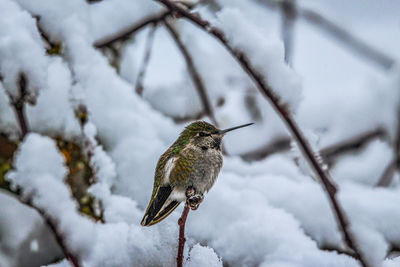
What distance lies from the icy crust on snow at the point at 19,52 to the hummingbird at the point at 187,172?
0.73 feet

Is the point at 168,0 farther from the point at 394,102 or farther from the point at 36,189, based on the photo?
the point at 394,102

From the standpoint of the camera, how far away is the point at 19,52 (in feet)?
1.97

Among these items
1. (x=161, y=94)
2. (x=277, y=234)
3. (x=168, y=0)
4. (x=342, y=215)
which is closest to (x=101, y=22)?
(x=161, y=94)

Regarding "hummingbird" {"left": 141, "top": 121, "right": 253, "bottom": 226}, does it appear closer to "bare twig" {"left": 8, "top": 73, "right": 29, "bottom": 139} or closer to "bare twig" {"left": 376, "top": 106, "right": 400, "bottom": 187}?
"bare twig" {"left": 8, "top": 73, "right": 29, "bottom": 139}

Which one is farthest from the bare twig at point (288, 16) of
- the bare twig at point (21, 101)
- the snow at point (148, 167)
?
the bare twig at point (21, 101)

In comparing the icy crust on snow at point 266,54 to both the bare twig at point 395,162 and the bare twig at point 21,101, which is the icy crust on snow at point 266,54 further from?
the bare twig at point 395,162

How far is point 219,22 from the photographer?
66cm

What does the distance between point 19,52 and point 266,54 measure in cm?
36

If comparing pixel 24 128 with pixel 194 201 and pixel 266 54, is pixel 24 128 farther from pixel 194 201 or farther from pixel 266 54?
Answer: pixel 266 54

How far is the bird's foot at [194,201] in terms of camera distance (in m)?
0.58

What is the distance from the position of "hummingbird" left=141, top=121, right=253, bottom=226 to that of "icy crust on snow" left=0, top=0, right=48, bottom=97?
0.22 metres

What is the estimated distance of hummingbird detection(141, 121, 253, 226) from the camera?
601mm

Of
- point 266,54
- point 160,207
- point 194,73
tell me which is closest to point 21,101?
point 160,207

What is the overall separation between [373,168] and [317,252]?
3.44 ft
